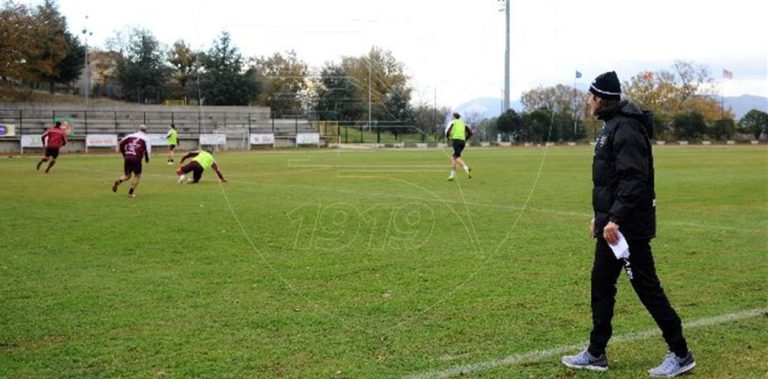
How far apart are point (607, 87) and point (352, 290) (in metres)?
3.66

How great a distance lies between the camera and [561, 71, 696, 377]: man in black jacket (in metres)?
5.35

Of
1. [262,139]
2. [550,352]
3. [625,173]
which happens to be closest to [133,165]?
[550,352]

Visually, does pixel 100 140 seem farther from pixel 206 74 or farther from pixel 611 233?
pixel 611 233

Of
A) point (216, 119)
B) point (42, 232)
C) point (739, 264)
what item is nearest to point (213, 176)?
point (42, 232)

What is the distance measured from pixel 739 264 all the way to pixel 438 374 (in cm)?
572

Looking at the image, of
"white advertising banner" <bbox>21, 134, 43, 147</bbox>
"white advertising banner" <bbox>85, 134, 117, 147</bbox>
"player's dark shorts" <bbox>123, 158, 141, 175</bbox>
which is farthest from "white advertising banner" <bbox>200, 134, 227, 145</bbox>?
"player's dark shorts" <bbox>123, 158, 141, 175</bbox>

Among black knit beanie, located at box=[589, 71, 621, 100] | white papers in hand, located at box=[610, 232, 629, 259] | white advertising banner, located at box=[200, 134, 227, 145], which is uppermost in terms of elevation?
white advertising banner, located at box=[200, 134, 227, 145]

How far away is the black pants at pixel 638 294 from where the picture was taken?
5.51m

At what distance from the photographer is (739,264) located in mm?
9484

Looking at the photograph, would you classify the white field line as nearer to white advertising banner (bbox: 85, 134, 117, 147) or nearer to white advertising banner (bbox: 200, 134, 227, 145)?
white advertising banner (bbox: 200, 134, 227, 145)

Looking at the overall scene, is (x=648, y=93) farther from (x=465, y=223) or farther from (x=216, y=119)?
(x=465, y=223)

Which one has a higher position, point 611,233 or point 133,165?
point 133,165

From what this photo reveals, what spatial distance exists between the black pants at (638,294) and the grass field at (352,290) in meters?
0.27

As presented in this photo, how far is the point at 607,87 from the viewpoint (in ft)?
18.4
